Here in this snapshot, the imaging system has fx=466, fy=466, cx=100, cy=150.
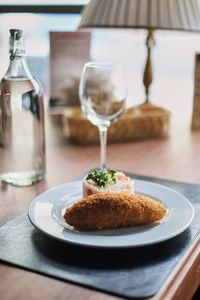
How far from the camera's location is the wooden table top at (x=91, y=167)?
55 centimetres

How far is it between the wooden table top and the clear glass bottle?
0.04 meters

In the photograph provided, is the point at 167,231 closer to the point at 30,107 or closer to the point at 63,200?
the point at 63,200

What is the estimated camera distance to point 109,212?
67 cm

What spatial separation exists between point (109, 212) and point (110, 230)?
3 centimetres

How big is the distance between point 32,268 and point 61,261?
4 cm

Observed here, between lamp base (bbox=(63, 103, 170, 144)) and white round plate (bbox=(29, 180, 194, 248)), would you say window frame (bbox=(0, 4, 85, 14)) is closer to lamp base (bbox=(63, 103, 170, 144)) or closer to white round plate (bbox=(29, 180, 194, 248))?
lamp base (bbox=(63, 103, 170, 144))

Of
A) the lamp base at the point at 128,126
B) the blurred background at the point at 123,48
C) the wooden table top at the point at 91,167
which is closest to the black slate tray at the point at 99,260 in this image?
the wooden table top at the point at 91,167

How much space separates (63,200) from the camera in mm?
792

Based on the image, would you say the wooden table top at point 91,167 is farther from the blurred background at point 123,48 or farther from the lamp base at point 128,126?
the blurred background at point 123,48

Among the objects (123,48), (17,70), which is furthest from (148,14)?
(123,48)

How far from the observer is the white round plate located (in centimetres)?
63

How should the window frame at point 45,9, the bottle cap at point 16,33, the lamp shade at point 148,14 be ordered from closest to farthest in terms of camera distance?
the bottle cap at point 16,33 < the lamp shade at point 148,14 < the window frame at point 45,9

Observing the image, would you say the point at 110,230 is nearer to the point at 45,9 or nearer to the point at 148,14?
the point at 148,14

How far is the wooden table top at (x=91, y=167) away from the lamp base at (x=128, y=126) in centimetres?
3
